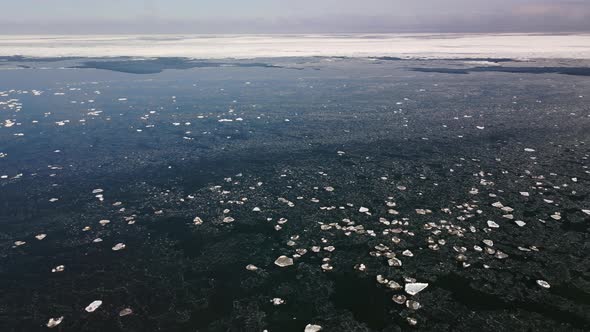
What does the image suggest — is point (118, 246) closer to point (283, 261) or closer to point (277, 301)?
point (283, 261)

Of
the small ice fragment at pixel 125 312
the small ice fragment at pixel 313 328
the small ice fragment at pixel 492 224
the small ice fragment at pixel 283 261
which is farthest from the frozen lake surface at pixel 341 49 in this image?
the small ice fragment at pixel 125 312

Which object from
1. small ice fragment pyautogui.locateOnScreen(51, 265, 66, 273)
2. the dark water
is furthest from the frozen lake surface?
small ice fragment pyautogui.locateOnScreen(51, 265, 66, 273)

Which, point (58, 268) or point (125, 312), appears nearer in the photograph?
point (125, 312)

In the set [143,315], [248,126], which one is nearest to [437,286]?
[143,315]

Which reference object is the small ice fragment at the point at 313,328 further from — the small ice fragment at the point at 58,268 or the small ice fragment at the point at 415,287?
the small ice fragment at the point at 58,268

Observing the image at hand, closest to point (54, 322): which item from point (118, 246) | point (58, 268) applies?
point (58, 268)
